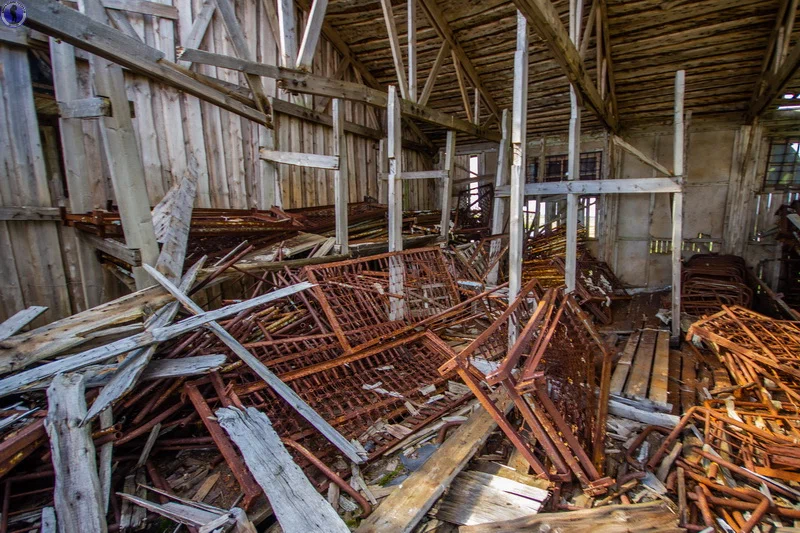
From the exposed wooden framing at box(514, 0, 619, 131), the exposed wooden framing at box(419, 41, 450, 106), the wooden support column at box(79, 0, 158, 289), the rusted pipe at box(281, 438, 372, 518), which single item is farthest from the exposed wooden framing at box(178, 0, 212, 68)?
the rusted pipe at box(281, 438, 372, 518)

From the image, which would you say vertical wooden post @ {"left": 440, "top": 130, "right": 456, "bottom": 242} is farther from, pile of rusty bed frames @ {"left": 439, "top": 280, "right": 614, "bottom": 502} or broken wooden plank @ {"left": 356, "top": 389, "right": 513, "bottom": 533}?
broken wooden plank @ {"left": 356, "top": 389, "right": 513, "bottom": 533}

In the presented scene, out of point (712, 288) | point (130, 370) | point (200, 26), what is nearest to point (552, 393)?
point (130, 370)

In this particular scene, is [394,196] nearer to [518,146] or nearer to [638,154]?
[518,146]

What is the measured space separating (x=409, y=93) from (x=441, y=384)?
5100 millimetres

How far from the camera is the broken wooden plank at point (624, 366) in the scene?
4477mm

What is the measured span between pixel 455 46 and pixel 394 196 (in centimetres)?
438

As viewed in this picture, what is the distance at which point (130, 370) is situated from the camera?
2902 millimetres

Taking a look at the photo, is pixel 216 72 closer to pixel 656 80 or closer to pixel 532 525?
pixel 532 525

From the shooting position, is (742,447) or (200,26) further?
(200,26)

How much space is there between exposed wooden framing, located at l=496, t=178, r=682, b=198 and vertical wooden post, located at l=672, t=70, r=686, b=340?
0.85ft

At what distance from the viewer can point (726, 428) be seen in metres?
3.45

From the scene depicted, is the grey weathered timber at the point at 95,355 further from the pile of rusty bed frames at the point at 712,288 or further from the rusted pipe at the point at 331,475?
the pile of rusty bed frames at the point at 712,288

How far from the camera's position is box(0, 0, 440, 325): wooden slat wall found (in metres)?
4.16

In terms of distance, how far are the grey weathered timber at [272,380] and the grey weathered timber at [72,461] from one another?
3.34 ft
